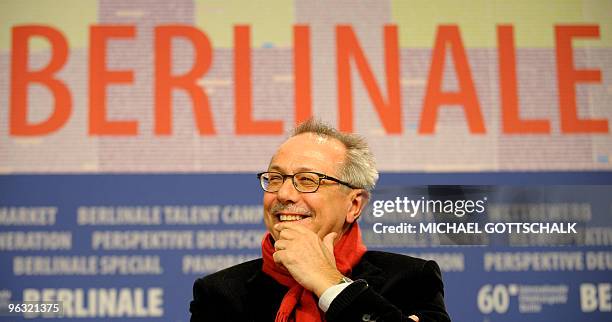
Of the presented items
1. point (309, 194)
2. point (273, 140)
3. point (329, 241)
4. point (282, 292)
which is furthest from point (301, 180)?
point (273, 140)

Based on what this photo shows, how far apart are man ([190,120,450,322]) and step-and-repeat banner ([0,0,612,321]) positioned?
955mm

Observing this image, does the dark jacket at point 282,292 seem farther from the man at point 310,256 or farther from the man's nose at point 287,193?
the man's nose at point 287,193

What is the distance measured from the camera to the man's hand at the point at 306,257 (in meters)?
1.63

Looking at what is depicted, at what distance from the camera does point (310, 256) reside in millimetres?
1679

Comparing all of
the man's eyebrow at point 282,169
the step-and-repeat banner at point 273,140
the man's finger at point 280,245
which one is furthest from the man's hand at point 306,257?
the step-and-repeat banner at point 273,140

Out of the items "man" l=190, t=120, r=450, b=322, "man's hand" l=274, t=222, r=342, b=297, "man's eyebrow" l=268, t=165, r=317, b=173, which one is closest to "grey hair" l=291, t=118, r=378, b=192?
"man" l=190, t=120, r=450, b=322

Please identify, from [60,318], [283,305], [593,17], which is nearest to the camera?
[283,305]

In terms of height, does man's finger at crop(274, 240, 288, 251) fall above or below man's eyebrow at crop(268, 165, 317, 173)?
below

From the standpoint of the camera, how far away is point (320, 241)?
5.66 feet

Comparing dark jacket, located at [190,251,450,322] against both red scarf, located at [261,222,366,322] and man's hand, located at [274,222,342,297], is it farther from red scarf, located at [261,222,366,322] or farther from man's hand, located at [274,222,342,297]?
man's hand, located at [274,222,342,297]

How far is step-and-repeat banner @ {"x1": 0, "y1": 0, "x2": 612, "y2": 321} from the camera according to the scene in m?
2.80

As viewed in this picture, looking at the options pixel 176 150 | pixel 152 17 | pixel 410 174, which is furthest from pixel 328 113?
pixel 152 17

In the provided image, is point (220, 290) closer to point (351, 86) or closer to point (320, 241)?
point (320, 241)

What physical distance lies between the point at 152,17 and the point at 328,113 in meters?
0.78
